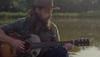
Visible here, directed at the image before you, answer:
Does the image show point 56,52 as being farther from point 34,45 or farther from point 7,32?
point 7,32

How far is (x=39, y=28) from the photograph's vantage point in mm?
3750

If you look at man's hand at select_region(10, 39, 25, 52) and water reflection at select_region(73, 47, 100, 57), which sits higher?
man's hand at select_region(10, 39, 25, 52)

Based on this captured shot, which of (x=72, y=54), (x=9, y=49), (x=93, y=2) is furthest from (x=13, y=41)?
(x=93, y=2)

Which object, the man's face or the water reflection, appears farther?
the water reflection

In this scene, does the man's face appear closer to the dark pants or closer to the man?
the man

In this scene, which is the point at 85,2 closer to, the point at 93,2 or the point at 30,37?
the point at 93,2

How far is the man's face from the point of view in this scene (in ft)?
12.2

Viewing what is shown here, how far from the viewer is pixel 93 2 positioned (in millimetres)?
38281

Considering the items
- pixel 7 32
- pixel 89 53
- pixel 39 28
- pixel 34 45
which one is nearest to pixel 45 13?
pixel 39 28

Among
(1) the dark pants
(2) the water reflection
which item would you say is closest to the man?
(1) the dark pants

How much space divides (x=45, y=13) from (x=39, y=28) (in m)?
0.14

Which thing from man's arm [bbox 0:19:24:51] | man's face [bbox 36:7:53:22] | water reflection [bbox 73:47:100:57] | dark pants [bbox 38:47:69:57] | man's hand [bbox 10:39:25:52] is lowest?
water reflection [bbox 73:47:100:57]

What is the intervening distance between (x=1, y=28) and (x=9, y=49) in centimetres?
21

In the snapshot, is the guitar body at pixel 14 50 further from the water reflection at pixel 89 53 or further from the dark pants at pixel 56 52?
the water reflection at pixel 89 53
